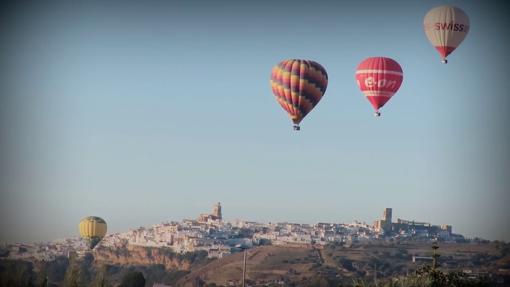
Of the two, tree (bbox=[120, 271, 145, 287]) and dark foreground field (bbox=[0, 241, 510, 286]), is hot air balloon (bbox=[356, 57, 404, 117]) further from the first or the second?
dark foreground field (bbox=[0, 241, 510, 286])

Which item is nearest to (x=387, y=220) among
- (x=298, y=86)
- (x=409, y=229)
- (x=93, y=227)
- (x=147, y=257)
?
(x=409, y=229)

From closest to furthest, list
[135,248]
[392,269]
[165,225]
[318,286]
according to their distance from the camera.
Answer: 1. [318,286]
2. [392,269]
3. [135,248]
4. [165,225]

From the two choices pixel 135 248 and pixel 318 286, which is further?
pixel 135 248

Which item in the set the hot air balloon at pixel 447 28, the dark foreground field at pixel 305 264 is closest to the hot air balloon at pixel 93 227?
the dark foreground field at pixel 305 264

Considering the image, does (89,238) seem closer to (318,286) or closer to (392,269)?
(318,286)

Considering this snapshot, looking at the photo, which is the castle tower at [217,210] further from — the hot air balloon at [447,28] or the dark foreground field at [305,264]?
the hot air balloon at [447,28]

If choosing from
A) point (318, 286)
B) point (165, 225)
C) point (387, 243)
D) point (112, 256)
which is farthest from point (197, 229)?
point (318, 286)
